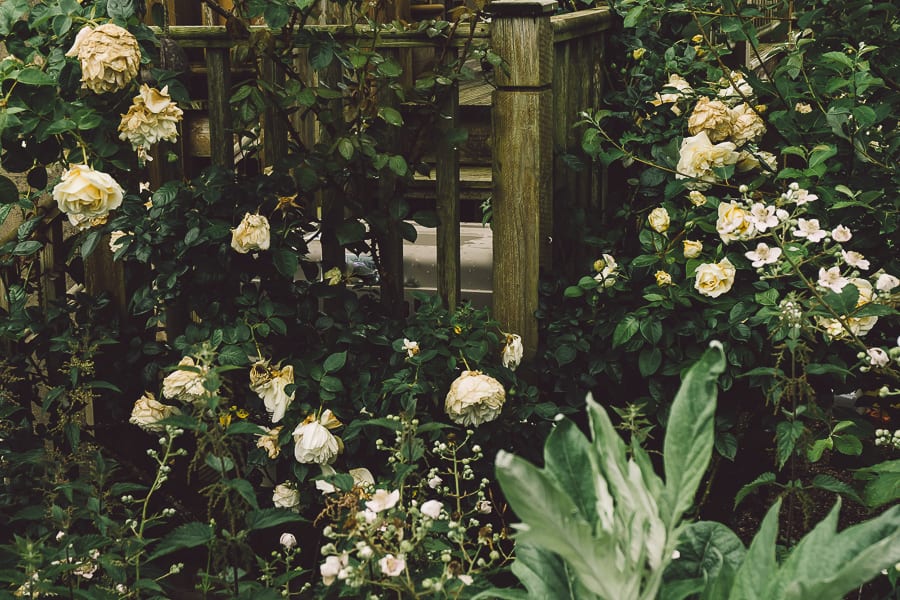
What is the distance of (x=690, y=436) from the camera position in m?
1.01

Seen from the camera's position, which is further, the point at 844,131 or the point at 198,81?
the point at 198,81

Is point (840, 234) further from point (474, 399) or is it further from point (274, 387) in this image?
point (274, 387)

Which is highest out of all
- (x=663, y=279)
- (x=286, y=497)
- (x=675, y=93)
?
(x=675, y=93)

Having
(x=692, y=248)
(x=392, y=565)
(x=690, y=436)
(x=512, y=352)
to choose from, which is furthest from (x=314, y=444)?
(x=690, y=436)

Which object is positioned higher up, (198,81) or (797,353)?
(198,81)

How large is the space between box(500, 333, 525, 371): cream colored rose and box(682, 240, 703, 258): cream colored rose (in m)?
0.50

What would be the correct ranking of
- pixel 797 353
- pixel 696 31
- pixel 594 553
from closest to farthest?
pixel 594 553
pixel 797 353
pixel 696 31

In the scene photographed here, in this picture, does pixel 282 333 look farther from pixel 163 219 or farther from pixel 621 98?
pixel 621 98

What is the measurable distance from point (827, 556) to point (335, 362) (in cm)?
170

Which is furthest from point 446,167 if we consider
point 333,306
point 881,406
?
point 881,406

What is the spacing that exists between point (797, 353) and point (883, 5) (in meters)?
1.03

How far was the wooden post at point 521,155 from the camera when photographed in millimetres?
2771

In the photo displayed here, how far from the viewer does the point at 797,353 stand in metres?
2.35

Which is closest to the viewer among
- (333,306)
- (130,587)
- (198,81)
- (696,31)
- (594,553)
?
(594,553)
